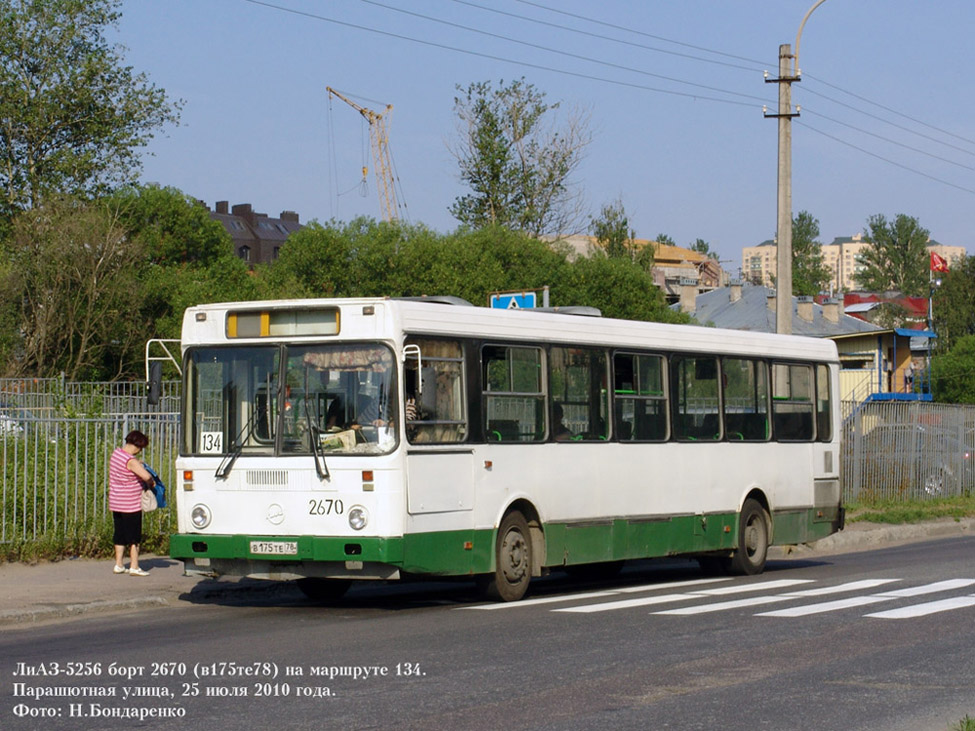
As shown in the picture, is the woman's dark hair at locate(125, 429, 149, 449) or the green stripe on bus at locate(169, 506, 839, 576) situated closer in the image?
the green stripe on bus at locate(169, 506, 839, 576)

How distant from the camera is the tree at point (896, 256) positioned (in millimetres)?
141250

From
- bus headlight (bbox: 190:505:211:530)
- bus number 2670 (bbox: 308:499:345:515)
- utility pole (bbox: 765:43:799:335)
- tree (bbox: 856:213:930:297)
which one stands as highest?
tree (bbox: 856:213:930:297)

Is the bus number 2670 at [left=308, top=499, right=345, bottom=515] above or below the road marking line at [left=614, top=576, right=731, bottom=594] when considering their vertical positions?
above

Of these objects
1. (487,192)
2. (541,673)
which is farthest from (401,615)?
(487,192)

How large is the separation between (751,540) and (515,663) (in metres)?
8.95

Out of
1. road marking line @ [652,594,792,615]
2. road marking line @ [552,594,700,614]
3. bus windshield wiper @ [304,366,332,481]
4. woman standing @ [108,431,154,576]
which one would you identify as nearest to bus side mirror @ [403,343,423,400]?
bus windshield wiper @ [304,366,332,481]

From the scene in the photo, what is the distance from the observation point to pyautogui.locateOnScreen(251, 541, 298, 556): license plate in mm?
12914

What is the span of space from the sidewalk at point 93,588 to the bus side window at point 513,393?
127 inches

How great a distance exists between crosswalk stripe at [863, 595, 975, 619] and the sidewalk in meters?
6.35

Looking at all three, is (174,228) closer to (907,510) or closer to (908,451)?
(908,451)

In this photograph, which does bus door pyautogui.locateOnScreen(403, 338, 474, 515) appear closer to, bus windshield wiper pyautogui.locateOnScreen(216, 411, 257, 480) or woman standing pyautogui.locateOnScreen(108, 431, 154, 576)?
bus windshield wiper pyautogui.locateOnScreen(216, 411, 257, 480)

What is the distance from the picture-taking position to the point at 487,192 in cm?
6412

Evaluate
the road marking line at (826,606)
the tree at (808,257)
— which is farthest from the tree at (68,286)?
the tree at (808,257)

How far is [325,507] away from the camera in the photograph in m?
12.8
